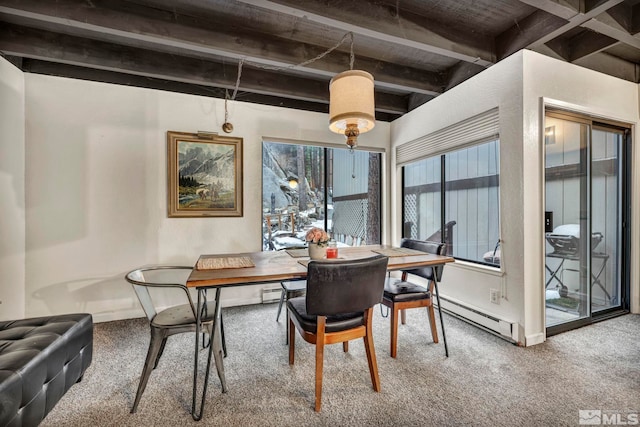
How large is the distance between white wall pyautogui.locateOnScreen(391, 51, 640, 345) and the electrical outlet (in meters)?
0.04

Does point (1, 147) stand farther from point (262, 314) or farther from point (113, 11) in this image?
point (262, 314)

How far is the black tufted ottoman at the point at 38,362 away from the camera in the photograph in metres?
1.22

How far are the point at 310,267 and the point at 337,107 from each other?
3.62 feet

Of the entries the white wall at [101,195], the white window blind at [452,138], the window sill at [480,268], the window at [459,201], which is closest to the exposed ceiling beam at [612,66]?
the white window blind at [452,138]

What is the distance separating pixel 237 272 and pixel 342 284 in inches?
26.6

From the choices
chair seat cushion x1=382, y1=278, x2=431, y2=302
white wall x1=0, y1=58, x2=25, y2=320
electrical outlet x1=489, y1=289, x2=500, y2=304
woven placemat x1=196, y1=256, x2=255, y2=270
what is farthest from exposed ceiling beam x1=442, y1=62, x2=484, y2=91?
white wall x1=0, y1=58, x2=25, y2=320

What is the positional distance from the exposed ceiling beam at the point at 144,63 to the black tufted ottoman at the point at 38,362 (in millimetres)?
2255

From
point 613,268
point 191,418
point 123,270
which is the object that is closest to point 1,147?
point 123,270

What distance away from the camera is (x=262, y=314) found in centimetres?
314

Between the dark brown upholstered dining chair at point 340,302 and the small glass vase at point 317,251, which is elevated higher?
the small glass vase at point 317,251

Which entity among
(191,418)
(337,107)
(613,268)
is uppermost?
(337,107)

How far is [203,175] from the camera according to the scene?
329cm

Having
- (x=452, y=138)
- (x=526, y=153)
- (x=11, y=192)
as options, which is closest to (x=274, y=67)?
(x=452, y=138)

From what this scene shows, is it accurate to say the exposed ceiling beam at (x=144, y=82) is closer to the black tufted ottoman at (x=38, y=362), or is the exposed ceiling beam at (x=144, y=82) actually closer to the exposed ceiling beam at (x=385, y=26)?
the exposed ceiling beam at (x=385, y=26)
